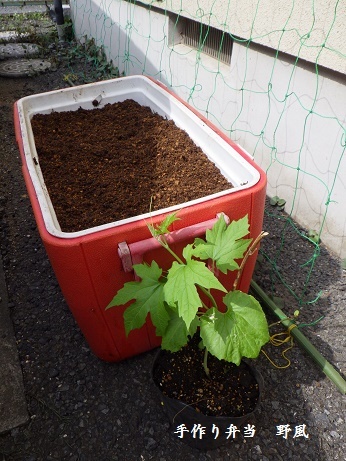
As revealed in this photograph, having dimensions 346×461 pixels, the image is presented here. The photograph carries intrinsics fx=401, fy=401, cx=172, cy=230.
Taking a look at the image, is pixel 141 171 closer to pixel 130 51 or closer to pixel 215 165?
pixel 215 165

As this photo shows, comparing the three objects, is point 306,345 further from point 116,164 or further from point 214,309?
point 116,164

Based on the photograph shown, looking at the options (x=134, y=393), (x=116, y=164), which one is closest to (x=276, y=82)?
(x=116, y=164)

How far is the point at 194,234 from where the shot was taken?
4.17 feet

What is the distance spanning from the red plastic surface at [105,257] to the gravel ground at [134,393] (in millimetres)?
237

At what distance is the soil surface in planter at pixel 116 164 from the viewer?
1518 millimetres

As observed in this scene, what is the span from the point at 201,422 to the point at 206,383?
0.13 m

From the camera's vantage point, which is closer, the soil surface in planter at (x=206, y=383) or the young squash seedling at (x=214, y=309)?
the young squash seedling at (x=214, y=309)

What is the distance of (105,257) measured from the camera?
123 cm

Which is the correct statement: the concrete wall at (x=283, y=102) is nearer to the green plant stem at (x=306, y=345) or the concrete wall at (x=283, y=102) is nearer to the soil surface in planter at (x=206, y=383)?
the green plant stem at (x=306, y=345)

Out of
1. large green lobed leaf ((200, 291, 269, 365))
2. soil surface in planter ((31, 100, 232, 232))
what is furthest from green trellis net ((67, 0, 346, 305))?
large green lobed leaf ((200, 291, 269, 365))

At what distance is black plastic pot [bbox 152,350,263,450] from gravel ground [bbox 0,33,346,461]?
40mm

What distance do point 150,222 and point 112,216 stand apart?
275 millimetres

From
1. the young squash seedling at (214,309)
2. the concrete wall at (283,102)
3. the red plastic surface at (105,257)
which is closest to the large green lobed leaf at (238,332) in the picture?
the young squash seedling at (214,309)

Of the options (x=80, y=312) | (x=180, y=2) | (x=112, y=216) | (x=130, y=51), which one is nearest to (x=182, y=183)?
(x=112, y=216)
